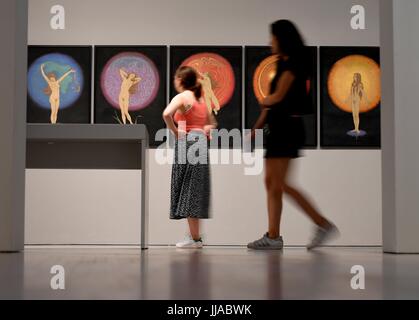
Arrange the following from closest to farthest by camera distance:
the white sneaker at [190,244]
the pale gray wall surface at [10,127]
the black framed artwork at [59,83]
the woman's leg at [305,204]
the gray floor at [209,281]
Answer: the gray floor at [209,281] < the pale gray wall surface at [10,127] < the woman's leg at [305,204] < the white sneaker at [190,244] < the black framed artwork at [59,83]

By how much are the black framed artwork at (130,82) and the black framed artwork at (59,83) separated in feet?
0.40

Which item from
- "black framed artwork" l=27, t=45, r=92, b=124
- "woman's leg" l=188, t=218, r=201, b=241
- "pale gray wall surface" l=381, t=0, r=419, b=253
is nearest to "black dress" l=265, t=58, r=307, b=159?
"pale gray wall surface" l=381, t=0, r=419, b=253

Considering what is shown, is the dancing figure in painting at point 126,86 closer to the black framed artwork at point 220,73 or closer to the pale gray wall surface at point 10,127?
the black framed artwork at point 220,73

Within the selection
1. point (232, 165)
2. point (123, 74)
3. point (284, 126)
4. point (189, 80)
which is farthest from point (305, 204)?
point (123, 74)

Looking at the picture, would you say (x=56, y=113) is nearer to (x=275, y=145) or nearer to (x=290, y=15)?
(x=290, y=15)

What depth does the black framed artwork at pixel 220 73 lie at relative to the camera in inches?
273

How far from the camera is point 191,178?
4.99m

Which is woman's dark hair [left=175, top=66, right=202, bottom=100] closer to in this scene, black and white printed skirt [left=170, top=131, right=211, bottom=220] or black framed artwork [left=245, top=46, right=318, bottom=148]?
black and white printed skirt [left=170, top=131, right=211, bottom=220]

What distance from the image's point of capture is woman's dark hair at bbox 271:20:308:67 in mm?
4285

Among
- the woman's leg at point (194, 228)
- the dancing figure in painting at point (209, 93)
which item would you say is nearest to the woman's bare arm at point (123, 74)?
the dancing figure in painting at point (209, 93)

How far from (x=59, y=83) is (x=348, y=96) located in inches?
116

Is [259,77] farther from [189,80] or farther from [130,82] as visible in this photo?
[189,80]
